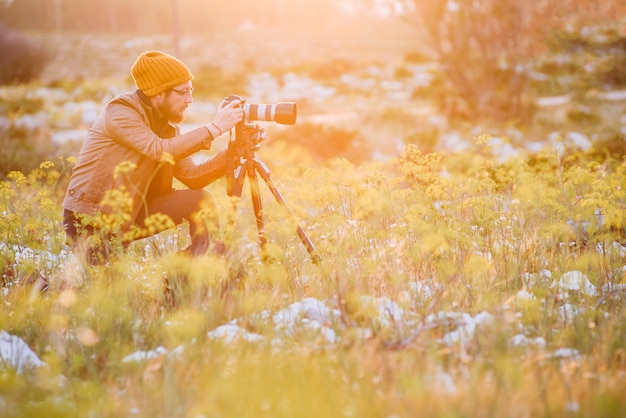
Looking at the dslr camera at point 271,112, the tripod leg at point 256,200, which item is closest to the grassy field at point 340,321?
the tripod leg at point 256,200

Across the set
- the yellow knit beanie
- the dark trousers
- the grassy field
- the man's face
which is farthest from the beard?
the grassy field

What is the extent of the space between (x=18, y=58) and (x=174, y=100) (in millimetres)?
21232

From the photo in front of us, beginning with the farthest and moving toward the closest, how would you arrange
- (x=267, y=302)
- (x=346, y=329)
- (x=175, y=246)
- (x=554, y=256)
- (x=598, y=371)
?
(x=175, y=246) → (x=554, y=256) → (x=267, y=302) → (x=346, y=329) → (x=598, y=371)

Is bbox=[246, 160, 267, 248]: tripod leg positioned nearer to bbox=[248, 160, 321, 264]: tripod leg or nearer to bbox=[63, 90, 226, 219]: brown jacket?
bbox=[248, 160, 321, 264]: tripod leg

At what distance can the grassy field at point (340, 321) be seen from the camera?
2320mm

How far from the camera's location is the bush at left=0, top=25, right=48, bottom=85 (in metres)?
21.7

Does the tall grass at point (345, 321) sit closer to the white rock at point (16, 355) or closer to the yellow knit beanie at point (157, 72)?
the white rock at point (16, 355)

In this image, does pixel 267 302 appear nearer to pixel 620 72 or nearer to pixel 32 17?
pixel 620 72

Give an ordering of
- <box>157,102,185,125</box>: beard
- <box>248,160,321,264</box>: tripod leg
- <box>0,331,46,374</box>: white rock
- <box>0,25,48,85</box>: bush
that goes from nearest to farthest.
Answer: <box>0,331,46,374</box>: white rock < <box>248,160,321,264</box>: tripod leg < <box>157,102,185,125</box>: beard < <box>0,25,48,85</box>: bush

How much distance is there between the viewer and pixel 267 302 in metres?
3.18

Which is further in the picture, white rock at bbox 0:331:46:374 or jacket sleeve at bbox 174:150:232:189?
jacket sleeve at bbox 174:150:232:189

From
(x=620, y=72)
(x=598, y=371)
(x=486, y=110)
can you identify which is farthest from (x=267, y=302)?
(x=620, y=72)

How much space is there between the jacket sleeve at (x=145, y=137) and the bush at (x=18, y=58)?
2038cm

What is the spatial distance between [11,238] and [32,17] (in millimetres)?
70408
